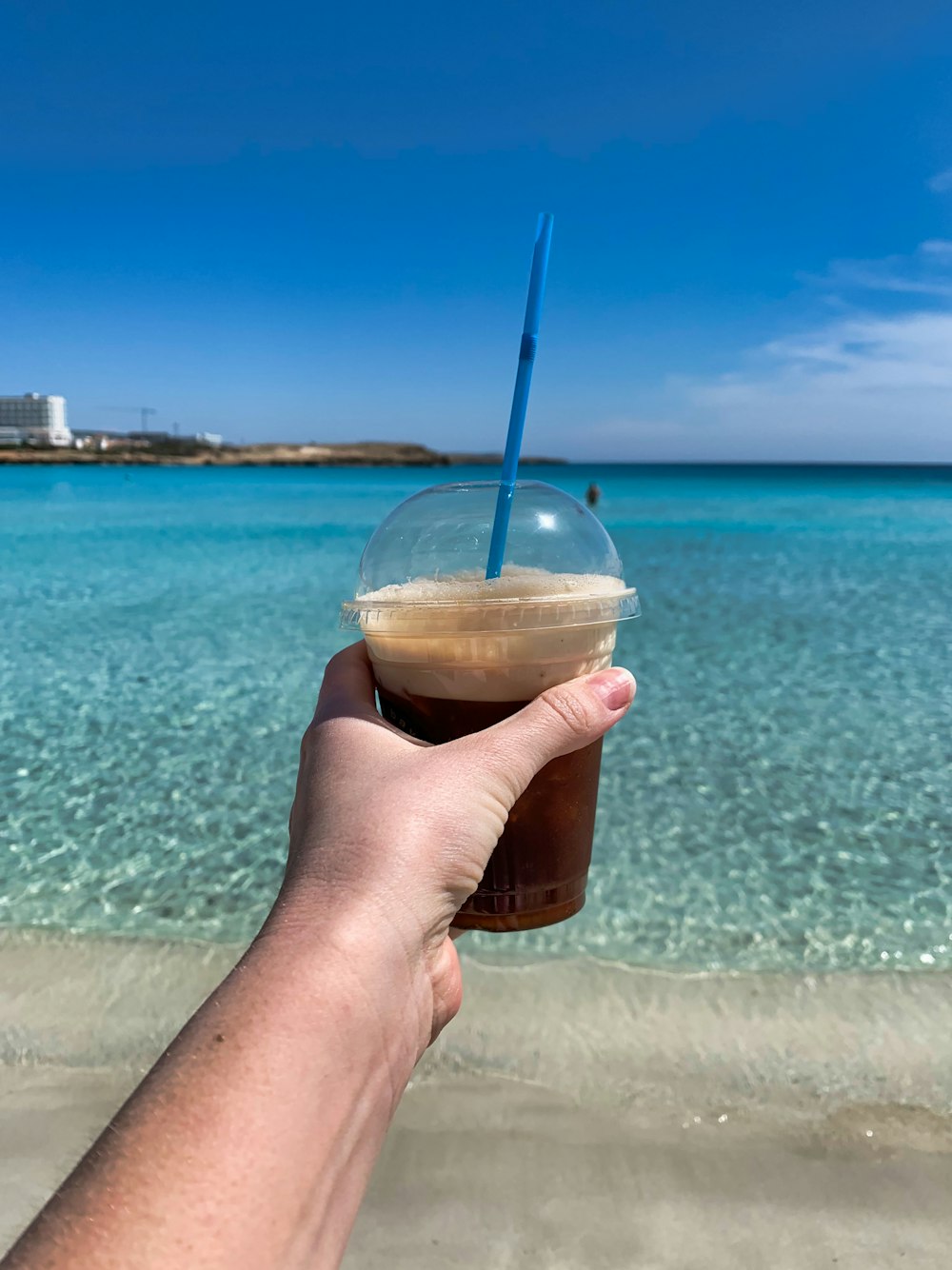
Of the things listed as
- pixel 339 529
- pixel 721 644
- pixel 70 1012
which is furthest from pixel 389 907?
pixel 339 529

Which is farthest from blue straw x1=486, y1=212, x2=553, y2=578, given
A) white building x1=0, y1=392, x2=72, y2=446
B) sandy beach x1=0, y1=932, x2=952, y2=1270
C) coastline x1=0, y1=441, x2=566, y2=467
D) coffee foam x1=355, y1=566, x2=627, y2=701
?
white building x1=0, y1=392, x2=72, y2=446

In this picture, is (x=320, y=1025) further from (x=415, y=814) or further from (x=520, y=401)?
(x=520, y=401)

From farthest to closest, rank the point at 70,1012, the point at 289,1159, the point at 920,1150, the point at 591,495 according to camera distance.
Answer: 1. the point at 591,495
2. the point at 70,1012
3. the point at 920,1150
4. the point at 289,1159

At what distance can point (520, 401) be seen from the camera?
64.6 inches

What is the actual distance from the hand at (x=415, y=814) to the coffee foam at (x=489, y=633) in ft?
0.27

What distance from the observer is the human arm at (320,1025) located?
36.0 inches

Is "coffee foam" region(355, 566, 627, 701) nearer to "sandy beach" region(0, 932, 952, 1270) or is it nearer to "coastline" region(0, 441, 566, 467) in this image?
"sandy beach" region(0, 932, 952, 1270)

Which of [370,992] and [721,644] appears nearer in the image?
[370,992]

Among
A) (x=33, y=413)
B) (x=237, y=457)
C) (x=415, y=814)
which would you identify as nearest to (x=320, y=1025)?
(x=415, y=814)

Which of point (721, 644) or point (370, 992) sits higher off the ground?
point (370, 992)

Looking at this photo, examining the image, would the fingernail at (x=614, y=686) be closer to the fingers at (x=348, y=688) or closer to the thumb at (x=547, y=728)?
the thumb at (x=547, y=728)

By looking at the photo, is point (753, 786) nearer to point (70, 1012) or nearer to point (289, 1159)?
point (70, 1012)

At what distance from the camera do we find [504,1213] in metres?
2.42

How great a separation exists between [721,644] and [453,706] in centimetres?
807
